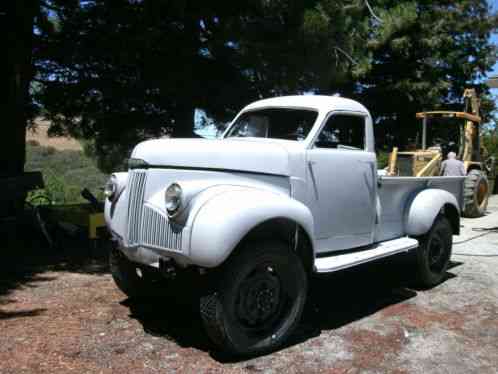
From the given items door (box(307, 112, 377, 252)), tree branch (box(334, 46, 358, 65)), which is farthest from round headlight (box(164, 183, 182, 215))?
tree branch (box(334, 46, 358, 65))

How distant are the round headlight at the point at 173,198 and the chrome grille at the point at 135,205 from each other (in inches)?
15.9

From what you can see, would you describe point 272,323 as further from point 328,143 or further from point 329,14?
point 329,14

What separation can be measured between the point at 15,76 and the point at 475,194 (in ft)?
34.3

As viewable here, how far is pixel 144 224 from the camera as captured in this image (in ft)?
13.1

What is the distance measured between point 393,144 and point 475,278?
16091 mm

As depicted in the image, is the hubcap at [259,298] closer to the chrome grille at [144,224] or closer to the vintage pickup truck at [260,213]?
the vintage pickup truck at [260,213]

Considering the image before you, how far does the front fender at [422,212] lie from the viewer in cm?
559

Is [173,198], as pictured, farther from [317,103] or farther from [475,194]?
[475,194]

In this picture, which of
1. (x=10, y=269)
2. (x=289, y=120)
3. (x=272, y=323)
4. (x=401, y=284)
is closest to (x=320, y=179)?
(x=289, y=120)

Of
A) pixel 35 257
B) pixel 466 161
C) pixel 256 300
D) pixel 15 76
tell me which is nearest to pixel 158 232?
pixel 256 300

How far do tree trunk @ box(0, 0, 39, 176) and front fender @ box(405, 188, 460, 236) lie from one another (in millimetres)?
5746

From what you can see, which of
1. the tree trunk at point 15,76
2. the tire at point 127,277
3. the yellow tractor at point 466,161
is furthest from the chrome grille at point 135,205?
the yellow tractor at point 466,161

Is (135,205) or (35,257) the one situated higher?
(135,205)

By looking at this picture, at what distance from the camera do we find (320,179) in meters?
4.56
